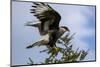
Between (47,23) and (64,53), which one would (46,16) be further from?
(64,53)

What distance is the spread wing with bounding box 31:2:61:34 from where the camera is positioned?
98.3 inches

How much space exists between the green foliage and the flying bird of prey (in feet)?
0.24

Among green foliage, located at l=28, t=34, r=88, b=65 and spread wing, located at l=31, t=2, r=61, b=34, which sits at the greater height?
spread wing, located at l=31, t=2, r=61, b=34

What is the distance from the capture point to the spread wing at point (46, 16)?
8.20ft

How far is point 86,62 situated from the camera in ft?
8.91

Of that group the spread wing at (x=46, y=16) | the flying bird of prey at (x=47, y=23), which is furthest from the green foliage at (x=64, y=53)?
the spread wing at (x=46, y=16)

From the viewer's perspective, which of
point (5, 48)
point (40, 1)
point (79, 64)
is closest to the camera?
point (5, 48)

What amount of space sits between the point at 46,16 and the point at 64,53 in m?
0.51

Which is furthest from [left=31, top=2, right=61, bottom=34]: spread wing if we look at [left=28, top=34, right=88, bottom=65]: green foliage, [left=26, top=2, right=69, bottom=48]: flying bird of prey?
[left=28, top=34, right=88, bottom=65]: green foliage

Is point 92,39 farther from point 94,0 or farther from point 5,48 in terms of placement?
point 5,48

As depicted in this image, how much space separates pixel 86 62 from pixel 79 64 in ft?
0.34

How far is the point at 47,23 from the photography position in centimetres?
254

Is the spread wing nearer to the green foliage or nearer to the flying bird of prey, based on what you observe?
the flying bird of prey

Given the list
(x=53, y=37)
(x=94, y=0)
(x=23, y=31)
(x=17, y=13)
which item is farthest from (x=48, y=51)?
(x=94, y=0)
